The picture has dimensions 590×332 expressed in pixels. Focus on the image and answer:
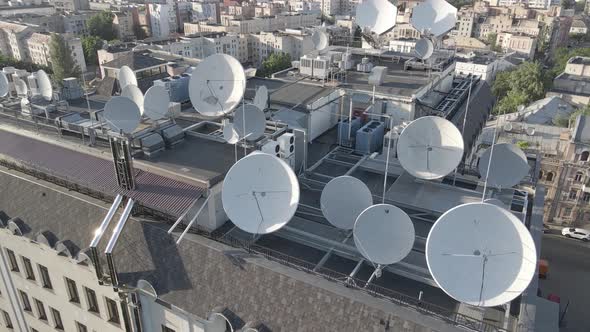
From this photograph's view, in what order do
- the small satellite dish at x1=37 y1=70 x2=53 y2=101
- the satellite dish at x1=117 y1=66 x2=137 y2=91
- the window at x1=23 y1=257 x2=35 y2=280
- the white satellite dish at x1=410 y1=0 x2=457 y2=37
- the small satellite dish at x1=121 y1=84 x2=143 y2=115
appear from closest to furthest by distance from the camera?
the window at x1=23 y1=257 x2=35 y2=280 < the small satellite dish at x1=121 y1=84 x2=143 y2=115 < the small satellite dish at x1=37 y1=70 x2=53 y2=101 < the satellite dish at x1=117 y1=66 x2=137 y2=91 < the white satellite dish at x1=410 y1=0 x2=457 y2=37

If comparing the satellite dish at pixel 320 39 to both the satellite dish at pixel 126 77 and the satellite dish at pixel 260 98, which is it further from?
the satellite dish at pixel 126 77

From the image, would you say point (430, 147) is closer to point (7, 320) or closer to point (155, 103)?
point (155, 103)

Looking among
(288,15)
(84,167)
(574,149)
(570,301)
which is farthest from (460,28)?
(84,167)

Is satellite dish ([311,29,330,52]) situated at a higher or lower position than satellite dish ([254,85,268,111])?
higher

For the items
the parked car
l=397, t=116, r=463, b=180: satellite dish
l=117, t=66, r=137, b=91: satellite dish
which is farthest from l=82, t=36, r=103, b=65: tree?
the parked car

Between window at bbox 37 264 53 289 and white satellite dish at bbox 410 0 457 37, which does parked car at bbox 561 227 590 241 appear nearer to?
white satellite dish at bbox 410 0 457 37

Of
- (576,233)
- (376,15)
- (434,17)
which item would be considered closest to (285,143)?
(376,15)

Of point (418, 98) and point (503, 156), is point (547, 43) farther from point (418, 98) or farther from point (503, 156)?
point (503, 156)
